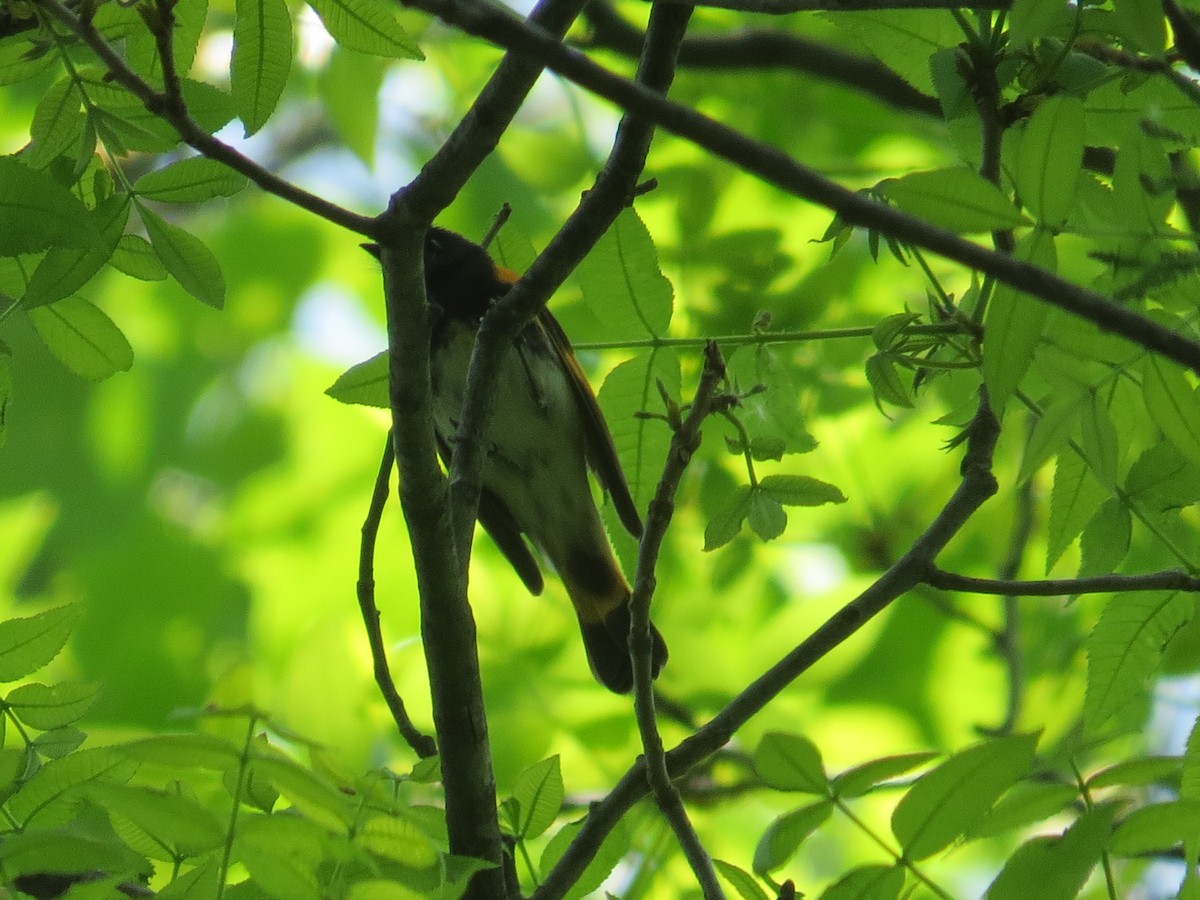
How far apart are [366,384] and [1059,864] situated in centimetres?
148

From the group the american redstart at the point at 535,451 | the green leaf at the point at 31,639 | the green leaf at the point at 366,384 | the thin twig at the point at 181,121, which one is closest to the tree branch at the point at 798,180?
the thin twig at the point at 181,121

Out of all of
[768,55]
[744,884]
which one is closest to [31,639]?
[744,884]

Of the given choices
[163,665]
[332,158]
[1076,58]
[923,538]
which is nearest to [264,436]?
[163,665]

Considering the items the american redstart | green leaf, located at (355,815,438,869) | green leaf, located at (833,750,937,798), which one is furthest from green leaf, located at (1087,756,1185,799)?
the american redstart

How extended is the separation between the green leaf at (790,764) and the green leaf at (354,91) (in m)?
2.15

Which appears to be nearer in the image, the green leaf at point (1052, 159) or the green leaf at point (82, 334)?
the green leaf at point (1052, 159)

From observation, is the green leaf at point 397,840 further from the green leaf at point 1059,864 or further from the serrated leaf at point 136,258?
the serrated leaf at point 136,258

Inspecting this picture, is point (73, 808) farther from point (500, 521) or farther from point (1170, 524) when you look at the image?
point (500, 521)

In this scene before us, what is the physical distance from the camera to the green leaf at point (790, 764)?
1.73 meters

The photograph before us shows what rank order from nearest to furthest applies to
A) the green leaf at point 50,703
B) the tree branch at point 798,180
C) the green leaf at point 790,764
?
1. the tree branch at point 798,180
2. the green leaf at point 790,764
3. the green leaf at point 50,703

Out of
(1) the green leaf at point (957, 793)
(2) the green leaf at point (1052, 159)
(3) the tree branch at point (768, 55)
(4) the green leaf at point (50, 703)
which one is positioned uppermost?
(3) the tree branch at point (768, 55)

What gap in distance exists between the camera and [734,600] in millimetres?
5098

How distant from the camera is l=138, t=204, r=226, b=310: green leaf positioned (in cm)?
202

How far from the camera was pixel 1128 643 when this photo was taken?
2.00 m
